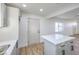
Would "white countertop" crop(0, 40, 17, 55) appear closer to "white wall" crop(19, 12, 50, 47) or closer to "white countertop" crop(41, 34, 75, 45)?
"white wall" crop(19, 12, 50, 47)

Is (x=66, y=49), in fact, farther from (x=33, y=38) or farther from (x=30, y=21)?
(x=30, y=21)

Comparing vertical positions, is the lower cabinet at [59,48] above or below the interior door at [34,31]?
below

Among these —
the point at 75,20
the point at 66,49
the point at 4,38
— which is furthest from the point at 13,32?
the point at 75,20

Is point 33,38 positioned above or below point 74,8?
below

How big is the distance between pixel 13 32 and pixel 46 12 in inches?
22.5

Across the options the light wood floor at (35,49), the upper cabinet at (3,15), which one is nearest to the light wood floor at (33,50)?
the light wood floor at (35,49)

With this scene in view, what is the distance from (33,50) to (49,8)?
26.0 inches

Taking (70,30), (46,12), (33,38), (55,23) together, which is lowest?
(33,38)

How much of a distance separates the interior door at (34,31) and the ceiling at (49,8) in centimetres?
14

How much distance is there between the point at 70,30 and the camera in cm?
150

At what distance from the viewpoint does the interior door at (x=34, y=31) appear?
150 centimetres

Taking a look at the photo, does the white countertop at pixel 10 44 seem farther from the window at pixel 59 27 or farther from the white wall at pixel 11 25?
the window at pixel 59 27

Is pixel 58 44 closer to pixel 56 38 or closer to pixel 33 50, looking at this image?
pixel 56 38

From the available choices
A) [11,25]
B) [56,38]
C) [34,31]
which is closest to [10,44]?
[11,25]
